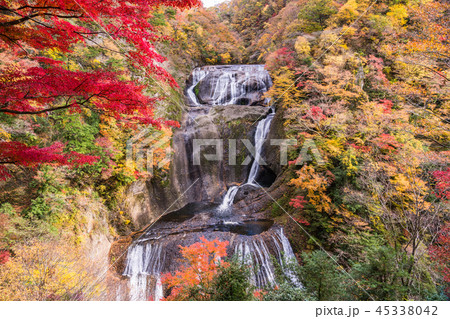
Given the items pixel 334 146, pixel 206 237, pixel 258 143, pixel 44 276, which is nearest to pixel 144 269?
pixel 206 237

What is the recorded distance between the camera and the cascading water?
6.54 meters

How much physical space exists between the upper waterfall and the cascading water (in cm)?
14

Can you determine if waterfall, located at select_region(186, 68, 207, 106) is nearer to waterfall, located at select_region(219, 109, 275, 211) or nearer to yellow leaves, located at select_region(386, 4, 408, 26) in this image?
waterfall, located at select_region(219, 109, 275, 211)

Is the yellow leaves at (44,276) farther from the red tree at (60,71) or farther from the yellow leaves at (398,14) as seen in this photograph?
the yellow leaves at (398,14)

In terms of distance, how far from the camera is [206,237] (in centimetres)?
771

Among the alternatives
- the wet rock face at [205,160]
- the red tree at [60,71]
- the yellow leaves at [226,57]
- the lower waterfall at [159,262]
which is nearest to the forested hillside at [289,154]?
the red tree at [60,71]

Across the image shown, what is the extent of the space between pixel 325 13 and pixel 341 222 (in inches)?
526

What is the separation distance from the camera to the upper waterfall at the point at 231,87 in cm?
1587

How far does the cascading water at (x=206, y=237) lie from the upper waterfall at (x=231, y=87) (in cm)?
14

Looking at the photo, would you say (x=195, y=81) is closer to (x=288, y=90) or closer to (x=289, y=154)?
(x=288, y=90)

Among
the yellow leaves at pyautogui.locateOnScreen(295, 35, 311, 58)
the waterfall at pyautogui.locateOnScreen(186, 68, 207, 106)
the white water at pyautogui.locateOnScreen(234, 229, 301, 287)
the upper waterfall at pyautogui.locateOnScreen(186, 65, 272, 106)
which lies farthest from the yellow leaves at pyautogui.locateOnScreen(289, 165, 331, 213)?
the waterfall at pyautogui.locateOnScreen(186, 68, 207, 106)

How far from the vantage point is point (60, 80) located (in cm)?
275

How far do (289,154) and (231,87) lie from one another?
9216 millimetres
